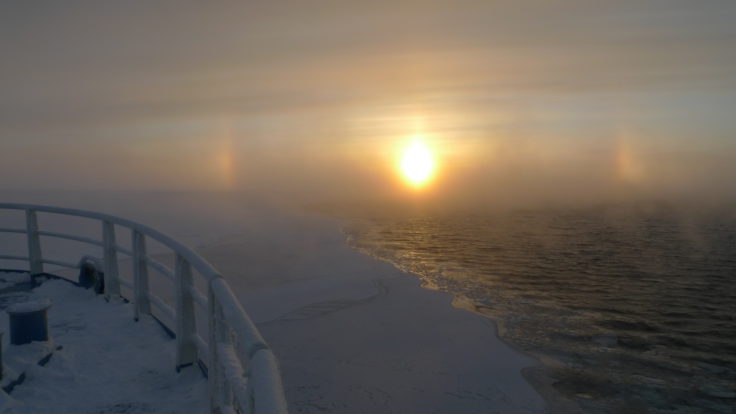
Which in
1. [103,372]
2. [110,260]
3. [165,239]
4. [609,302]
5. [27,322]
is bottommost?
[609,302]

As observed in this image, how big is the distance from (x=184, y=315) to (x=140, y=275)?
1.63 m

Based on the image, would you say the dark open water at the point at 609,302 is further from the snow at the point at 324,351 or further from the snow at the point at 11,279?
the snow at the point at 11,279

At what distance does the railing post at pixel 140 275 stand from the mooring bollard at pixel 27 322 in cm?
102

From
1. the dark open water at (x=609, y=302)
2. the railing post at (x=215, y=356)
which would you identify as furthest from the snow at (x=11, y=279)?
the dark open water at (x=609, y=302)

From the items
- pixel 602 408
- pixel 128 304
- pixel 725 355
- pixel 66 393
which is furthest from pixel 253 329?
pixel 725 355

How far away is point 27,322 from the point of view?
183 inches

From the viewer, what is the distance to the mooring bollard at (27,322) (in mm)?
4605

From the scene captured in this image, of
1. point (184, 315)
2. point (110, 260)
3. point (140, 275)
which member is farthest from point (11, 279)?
point (184, 315)

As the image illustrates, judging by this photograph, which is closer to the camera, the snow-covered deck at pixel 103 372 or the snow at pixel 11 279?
the snow-covered deck at pixel 103 372

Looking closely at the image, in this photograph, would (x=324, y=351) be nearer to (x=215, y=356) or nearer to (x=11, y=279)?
(x=11, y=279)

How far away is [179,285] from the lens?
4301mm

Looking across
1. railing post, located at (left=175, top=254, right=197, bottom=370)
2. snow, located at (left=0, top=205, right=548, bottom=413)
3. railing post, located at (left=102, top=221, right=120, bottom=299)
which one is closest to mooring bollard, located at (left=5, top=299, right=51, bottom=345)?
snow, located at (left=0, top=205, right=548, bottom=413)

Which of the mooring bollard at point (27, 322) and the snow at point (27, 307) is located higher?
the snow at point (27, 307)

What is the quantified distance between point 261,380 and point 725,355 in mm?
11476
